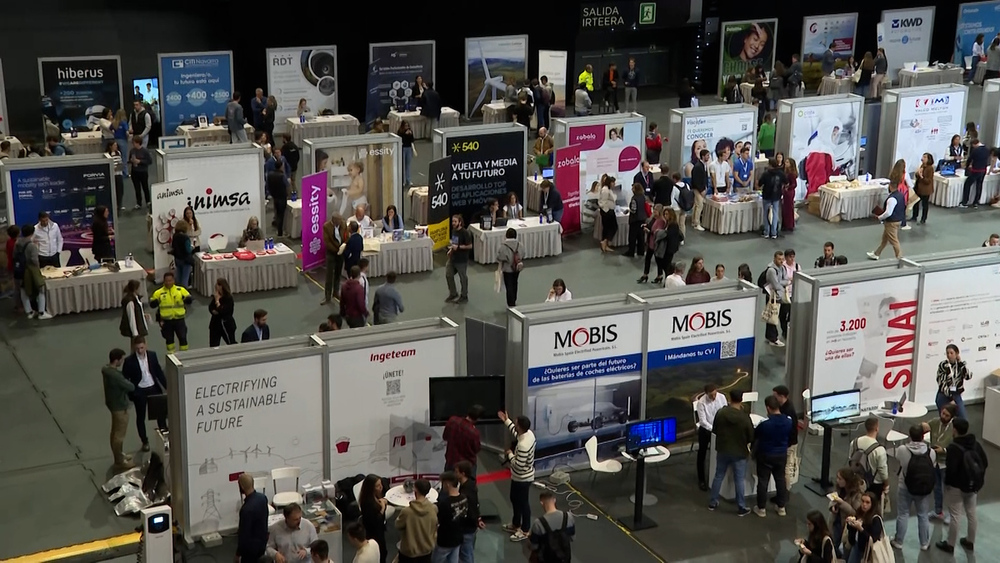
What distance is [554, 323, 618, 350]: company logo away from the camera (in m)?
12.5

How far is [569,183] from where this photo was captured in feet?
68.0

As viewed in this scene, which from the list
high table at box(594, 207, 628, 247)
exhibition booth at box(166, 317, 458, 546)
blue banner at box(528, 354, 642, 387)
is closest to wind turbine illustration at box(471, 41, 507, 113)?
high table at box(594, 207, 628, 247)

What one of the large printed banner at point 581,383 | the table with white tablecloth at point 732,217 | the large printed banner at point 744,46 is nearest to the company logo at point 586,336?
the large printed banner at point 581,383

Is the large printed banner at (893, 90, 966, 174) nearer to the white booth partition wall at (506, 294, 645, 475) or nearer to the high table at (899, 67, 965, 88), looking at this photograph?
the high table at (899, 67, 965, 88)

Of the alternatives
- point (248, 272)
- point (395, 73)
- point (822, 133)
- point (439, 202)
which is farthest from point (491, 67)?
point (248, 272)

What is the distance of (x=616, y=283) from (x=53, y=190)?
8.05 meters

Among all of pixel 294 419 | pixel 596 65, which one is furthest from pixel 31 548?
pixel 596 65

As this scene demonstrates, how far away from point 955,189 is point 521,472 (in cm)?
1439

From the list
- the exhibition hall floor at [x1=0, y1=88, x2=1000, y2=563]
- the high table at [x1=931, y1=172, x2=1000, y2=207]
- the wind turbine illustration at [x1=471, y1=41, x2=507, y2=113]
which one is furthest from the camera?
the wind turbine illustration at [x1=471, y1=41, x2=507, y2=113]

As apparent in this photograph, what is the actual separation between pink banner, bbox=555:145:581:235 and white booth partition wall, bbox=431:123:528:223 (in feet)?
2.21

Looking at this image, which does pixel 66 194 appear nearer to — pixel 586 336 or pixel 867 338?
pixel 586 336

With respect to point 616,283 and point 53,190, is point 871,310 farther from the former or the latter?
point 53,190

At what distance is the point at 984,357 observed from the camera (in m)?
14.4

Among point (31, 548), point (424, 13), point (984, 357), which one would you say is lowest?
point (31, 548)
